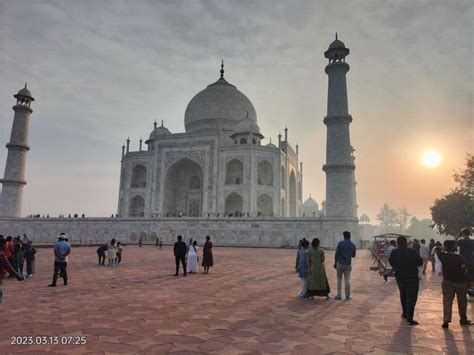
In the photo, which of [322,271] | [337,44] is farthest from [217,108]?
[322,271]

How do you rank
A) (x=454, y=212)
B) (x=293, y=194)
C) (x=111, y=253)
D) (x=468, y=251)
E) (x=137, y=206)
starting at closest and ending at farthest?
(x=468, y=251) → (x=111, y=253) → (x=454, y=212) → (x=137, y=206) → (x=293, y=194)

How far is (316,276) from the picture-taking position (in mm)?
7062

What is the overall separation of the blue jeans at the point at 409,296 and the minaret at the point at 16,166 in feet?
121

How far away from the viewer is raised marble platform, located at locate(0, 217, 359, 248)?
26188 millimetres

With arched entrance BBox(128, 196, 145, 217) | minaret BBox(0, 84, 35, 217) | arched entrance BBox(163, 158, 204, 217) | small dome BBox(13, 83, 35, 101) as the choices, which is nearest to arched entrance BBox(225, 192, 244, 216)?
arched entrance BBox(163, 158, 204, 217)

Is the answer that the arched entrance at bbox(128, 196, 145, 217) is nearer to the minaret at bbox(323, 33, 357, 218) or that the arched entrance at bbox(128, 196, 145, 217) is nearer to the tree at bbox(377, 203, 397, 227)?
the minaret at bbox(323, 33, 357, 218)

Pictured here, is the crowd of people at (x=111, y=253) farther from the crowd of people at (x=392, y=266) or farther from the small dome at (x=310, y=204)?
the small dome at (x=310, y=204)

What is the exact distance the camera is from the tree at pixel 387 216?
104188 mm

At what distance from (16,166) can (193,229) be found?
18.9 metres

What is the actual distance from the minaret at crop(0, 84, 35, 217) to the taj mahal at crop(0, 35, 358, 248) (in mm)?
84

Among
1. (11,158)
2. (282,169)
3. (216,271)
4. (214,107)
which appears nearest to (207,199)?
(282,169)

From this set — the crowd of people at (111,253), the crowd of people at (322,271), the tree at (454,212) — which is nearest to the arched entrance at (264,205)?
the tree at (454,212)

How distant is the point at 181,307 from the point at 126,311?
35.5 inches

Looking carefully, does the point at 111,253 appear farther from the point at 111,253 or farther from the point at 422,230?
the point at 422,230
